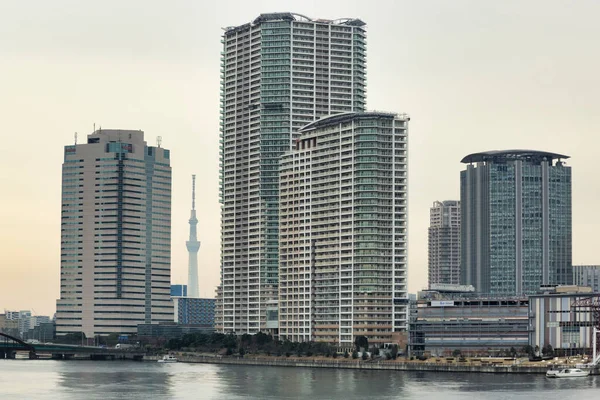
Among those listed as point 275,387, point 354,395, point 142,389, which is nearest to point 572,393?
point 354,395

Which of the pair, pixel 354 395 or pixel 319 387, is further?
pixel 319 387

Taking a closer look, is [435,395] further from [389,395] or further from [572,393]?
[572,393]

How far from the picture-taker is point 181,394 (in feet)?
601

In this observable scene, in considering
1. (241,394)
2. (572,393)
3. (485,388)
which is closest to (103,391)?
(241,394)

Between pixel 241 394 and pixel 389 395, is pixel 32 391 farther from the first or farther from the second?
pixel 389 395

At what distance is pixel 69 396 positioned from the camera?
178 meters

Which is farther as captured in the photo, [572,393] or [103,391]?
[103,391]

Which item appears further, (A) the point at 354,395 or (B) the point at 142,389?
(B) the point at 142,389

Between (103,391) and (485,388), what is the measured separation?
5830cm

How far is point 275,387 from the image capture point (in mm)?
198750

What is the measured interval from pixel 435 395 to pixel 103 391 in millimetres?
51038

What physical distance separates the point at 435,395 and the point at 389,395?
6.51 metres

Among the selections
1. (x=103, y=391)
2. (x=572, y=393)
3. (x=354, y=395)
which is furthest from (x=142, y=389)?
(x=572, y=393)

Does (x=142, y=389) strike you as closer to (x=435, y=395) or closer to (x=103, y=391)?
(x=103, y=391)
